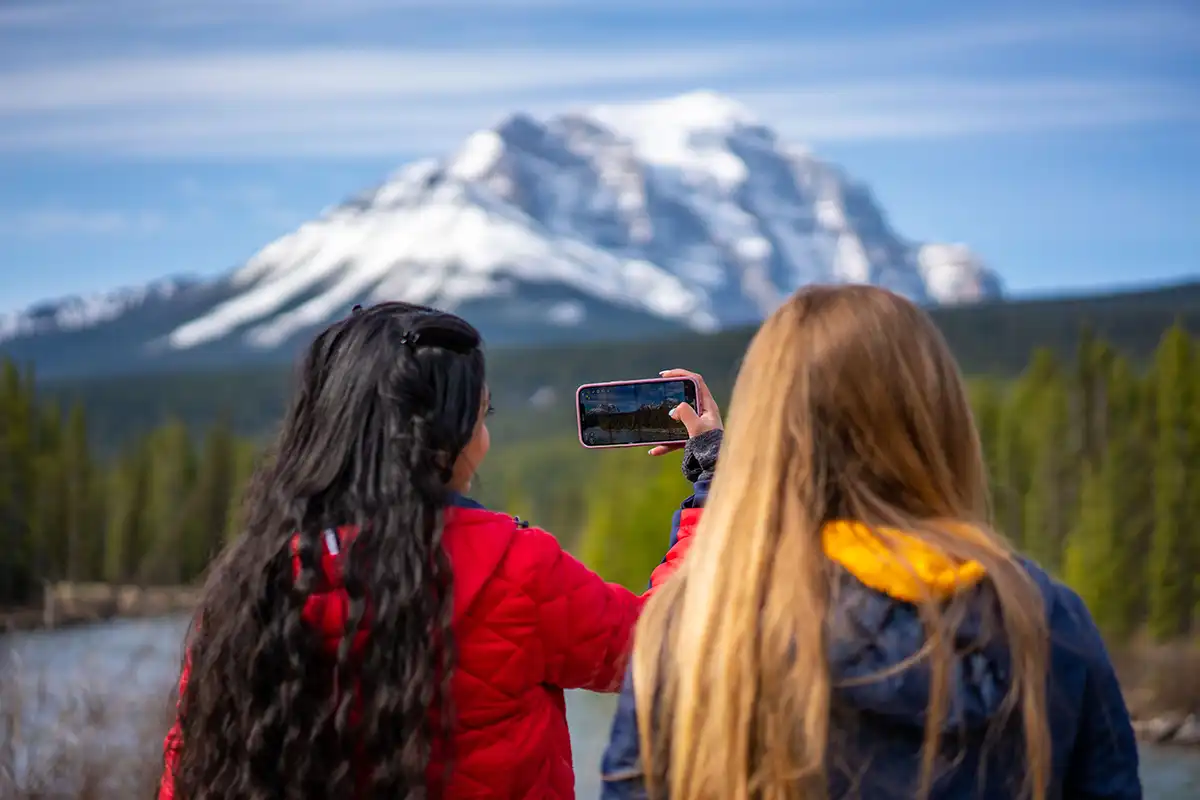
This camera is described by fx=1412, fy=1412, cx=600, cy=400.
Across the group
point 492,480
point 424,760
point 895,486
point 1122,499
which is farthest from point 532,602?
point 492,480

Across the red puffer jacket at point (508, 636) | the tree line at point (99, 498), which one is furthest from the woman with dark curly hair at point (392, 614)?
the tree line at point (99, 498)

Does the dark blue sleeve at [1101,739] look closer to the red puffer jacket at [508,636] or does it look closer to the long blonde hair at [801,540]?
the long blonde hair at [801,540]

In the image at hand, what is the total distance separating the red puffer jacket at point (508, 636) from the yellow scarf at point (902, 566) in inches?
27.4

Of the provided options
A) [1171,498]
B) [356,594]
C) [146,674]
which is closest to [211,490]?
[1171,498]

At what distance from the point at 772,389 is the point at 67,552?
78.8 meters

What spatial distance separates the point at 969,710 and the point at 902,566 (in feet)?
0.76

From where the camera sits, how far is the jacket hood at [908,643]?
6.79 feet

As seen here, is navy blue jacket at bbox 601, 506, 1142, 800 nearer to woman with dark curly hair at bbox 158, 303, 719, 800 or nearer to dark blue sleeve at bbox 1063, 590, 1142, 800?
dark blue sleeve at bbox 1063, 590, 1142, 800

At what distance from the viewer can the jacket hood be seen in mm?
2070

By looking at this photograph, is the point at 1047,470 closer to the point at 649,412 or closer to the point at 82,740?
the point at 82,740

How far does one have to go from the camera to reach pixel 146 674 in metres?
14.0

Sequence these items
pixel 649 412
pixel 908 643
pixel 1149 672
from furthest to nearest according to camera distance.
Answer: pixel 1149 672 < pixel 649 412 < pixel 908 643

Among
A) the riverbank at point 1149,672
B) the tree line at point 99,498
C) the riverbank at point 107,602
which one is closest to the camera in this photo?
the riverbank at point 1149,672

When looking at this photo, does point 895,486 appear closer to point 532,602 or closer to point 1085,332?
point 532,602
